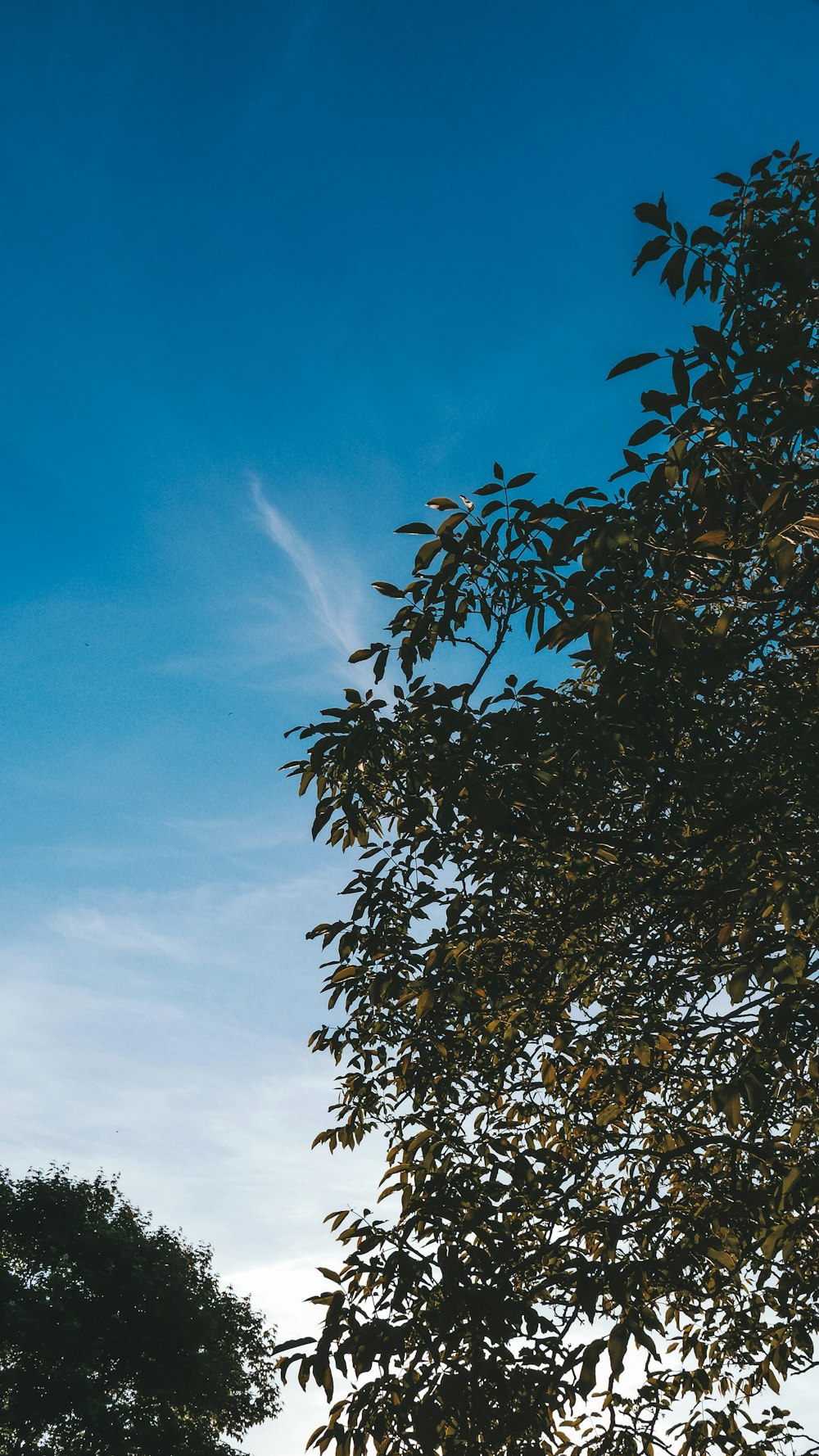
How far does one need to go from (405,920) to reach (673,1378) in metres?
3.37

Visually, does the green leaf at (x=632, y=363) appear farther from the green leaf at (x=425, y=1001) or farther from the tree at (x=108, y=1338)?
the tree at (x=108, y=1338)

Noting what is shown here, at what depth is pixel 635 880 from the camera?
646 cm

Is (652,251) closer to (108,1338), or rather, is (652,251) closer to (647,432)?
(647,432)

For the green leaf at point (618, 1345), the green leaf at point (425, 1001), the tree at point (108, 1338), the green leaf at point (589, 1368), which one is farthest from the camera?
the tree at point (108, 1338)

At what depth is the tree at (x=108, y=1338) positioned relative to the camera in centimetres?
2877

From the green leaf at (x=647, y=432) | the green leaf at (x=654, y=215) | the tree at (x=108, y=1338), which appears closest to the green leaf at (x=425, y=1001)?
the green leaf at (x=647, y=432)

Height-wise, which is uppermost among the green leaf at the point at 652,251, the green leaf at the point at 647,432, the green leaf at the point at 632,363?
the green leaf at the point at 652,251

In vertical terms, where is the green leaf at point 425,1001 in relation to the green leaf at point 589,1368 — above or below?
above

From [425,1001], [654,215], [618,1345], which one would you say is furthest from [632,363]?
[618,1345]

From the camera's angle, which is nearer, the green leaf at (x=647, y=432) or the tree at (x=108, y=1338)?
the green leaf at (x=647, y=432)

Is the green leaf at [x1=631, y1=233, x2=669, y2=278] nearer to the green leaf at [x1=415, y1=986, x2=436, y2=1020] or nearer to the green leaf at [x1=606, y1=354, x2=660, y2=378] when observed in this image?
the green leaf at [x1=606, y1=354, x2=660, y2=378]

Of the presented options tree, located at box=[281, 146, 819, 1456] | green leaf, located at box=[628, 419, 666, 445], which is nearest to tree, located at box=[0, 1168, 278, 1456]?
tree, located at box=[281, 146, 819, 1456]

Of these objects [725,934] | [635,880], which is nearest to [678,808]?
[635,880]

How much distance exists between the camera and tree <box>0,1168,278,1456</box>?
2877 cm
